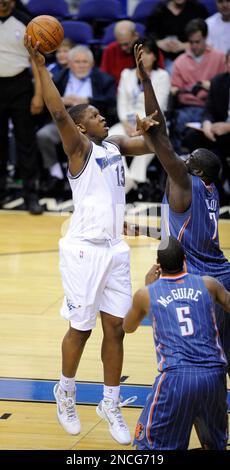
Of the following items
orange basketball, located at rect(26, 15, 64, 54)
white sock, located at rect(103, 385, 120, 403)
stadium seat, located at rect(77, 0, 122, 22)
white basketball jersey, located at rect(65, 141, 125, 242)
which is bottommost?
white sock, located at rect(103, 385, 120, 403)

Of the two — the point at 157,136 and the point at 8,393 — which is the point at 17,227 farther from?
the point at 157,136

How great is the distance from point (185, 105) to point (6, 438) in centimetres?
746

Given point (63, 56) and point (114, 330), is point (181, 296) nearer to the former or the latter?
point (114, 330)

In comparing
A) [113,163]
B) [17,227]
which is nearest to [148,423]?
[113,163]

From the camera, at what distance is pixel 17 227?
38.4ft

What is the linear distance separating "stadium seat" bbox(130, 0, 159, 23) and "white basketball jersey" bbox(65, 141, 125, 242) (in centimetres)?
877

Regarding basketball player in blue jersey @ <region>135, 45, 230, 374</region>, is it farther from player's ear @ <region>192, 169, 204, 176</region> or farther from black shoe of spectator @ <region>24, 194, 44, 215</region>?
black shoe of spectator @ <region>24, 194, 44, 215</region>

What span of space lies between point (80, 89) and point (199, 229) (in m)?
7.08

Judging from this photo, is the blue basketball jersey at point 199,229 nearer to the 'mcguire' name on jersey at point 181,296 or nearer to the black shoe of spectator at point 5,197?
the 'mcguire' name on jersey at point 181,296

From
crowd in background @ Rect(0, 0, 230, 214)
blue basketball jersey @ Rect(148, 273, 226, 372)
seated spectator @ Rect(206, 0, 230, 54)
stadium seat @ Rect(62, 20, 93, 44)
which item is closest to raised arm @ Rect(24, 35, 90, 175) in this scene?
blue basketball jersey @ Rect(148, 273, 226, 372)

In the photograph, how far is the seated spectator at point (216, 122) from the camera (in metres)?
12.0

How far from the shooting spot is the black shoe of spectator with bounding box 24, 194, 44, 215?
12.4m

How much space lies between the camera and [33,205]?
40.7 ft

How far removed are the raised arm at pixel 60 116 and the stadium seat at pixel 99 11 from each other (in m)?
9.00
